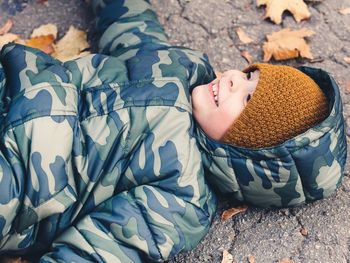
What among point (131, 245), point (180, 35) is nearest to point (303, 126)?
point (131, 245)

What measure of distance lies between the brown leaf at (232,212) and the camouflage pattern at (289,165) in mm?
99

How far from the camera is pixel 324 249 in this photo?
262 cm

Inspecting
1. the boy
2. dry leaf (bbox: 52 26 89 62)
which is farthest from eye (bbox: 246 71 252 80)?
dry leaf (bbox: 52 26 89 62)

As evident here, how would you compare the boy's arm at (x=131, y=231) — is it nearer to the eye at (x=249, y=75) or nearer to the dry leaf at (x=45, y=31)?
the eye at (x=249, y=75)

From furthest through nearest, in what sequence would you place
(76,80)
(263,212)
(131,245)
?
(263,212) → (76,80) → (131,245)

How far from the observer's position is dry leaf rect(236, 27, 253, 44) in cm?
336

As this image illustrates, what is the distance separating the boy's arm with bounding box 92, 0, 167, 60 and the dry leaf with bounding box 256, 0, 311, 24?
0.64m

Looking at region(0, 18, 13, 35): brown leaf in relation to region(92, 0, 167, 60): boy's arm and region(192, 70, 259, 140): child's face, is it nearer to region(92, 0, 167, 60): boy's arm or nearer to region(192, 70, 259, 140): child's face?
region(92, 0, 167, 60): boy's arm

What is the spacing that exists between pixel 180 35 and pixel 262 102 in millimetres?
1059

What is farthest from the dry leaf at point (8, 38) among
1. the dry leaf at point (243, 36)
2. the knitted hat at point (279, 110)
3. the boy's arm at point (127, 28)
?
the knitted hat at point (279, 110)

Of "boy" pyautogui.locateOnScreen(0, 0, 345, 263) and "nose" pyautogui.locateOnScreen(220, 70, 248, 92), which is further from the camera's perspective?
"nose" pyautogui.locateOnScreen(220, 70, 248, 92)

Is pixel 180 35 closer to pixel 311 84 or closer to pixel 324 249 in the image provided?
pixel 311 84

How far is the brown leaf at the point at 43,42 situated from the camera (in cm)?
325

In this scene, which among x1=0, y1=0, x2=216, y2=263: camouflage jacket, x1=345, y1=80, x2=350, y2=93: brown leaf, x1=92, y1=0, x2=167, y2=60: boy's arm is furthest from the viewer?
x1=345, y1=80, x2=350, y2=93: brown leaf
